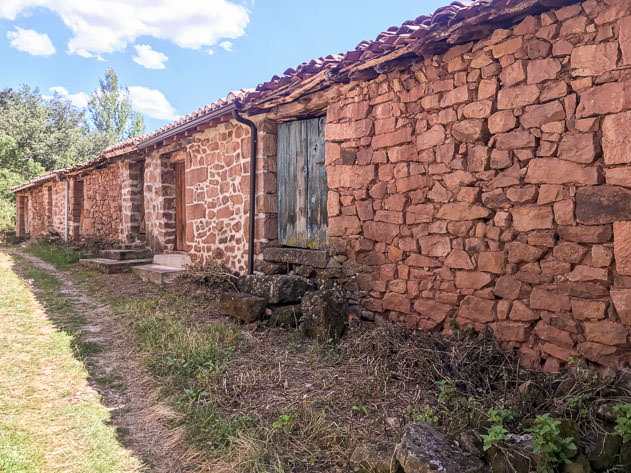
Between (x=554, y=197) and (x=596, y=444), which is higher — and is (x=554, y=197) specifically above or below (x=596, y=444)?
above

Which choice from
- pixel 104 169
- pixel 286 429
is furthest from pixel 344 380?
pixel 104 169

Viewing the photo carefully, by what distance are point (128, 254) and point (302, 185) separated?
5548mm

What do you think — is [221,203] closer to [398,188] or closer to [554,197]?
[398,188]

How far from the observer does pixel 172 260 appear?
27.2 ft

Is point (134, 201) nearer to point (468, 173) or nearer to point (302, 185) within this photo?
point (302, 185)

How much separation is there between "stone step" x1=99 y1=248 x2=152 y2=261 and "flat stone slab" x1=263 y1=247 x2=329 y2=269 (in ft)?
15.9

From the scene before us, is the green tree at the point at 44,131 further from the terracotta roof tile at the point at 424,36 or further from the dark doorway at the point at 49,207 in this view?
the terracotta roof tile at the point at 424,36

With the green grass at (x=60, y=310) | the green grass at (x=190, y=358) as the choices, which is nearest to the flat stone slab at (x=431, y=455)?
the green grass at (x=190, y=358)

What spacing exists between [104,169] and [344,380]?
35.6 ft

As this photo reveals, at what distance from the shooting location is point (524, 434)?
2318 millimetres

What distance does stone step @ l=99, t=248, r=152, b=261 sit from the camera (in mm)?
9082

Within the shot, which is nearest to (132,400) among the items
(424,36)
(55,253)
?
(424,36)

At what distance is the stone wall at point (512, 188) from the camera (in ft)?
9.14

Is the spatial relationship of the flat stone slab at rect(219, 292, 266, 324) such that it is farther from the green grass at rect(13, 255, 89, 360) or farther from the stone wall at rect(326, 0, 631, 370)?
the green grass at rect(13, 255, 89, 360)
